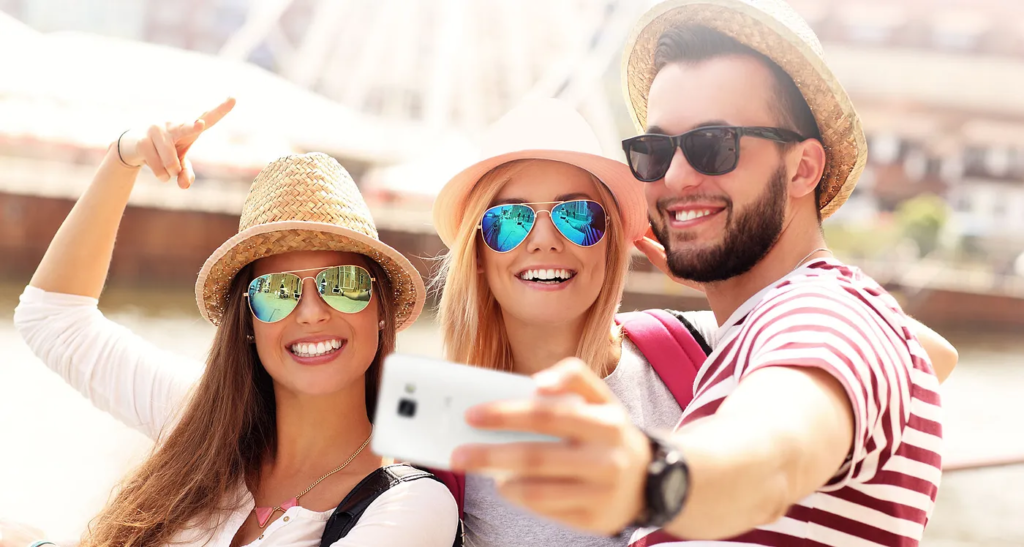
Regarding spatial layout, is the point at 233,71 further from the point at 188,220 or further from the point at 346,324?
the point at 346,324

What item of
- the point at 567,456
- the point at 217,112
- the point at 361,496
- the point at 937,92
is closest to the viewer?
the point at 567,456

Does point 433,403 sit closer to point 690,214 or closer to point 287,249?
point 690,214

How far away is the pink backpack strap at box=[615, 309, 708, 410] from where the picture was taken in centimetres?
245

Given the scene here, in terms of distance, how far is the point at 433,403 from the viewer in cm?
94

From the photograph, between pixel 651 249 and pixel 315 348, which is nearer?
pixel 315 348

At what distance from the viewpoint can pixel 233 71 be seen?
19.7 m

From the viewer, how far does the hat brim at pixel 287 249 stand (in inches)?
89.1

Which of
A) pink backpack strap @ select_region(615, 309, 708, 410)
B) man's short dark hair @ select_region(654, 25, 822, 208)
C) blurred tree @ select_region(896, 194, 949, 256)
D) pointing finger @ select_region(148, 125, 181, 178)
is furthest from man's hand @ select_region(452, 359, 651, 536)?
blurred tree @ select_region(896, 194, 949, 256)

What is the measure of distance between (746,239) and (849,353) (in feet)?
1.91

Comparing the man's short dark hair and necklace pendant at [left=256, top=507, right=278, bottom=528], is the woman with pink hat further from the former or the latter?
the man's short dark hair

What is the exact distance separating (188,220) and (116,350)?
14150mm

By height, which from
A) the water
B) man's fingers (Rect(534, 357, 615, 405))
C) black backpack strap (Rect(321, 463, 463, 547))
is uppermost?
man's fingers (Rect(534, 357, 615, 405))

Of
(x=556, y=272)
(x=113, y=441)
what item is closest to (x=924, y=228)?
(x=113, y=441)

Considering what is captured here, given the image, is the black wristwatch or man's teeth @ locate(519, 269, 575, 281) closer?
the black wristwatch
